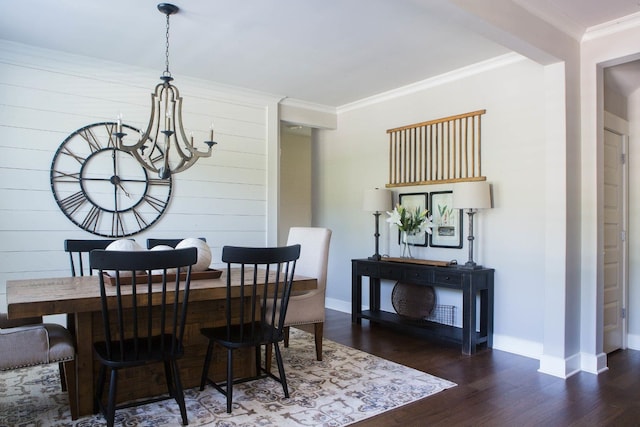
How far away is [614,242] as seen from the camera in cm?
379

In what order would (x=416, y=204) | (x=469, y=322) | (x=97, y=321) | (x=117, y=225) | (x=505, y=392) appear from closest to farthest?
(x=97, y=321) → (x=505, y=392) → (x=469, y=322) → (x=117, y=225) → (x=416, y=204)

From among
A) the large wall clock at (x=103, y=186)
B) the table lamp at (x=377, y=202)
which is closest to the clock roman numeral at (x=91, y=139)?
the large wall clock at (x=103, y=186)

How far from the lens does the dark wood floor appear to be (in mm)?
2457

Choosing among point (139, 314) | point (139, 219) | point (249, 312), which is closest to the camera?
point (139, 314)

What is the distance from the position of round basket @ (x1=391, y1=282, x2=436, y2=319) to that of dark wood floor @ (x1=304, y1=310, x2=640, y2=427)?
1.27ft

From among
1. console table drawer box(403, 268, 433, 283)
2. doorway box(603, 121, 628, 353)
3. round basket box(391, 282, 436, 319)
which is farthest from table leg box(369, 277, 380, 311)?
doorway box(603, 121, 628, 353)

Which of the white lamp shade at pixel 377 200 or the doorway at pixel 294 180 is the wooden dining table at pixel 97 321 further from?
the doorway at pixel 294 180

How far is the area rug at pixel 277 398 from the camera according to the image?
2398mm

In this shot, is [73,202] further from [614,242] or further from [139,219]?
[614,242]

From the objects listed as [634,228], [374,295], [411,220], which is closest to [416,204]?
[411,220]

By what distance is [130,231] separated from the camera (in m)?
4.12

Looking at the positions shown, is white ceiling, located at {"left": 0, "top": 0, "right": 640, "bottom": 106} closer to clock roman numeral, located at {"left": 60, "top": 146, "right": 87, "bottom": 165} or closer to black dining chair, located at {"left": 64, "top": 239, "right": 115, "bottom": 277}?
clock roman numeral, located at {"left": 60, "top": 146, "right": 87, "bottom": 165}

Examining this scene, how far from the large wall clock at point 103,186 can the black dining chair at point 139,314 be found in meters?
1.43

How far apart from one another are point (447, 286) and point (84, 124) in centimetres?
349
